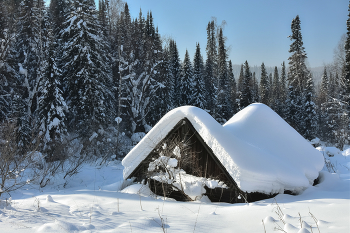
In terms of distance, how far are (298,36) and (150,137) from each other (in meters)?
31.9

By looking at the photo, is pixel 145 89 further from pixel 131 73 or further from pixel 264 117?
pixel 264 117

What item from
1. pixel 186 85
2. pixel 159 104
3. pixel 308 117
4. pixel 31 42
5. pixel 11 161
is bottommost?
pixel 11 161

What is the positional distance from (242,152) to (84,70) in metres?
17.9

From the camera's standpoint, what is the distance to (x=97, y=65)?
71.7 ft

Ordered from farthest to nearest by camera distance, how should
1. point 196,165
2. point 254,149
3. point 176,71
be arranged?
point 176,71 → point 196,165 → point 254,149

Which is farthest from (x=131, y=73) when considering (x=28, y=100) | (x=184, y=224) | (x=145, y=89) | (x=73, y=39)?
(x=184, y=224)

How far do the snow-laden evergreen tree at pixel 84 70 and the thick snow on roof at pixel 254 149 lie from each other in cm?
1370

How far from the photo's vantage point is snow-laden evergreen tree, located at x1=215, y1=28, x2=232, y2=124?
114ft

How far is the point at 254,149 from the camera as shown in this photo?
6.91m

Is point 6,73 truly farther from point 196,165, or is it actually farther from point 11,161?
point 196,165

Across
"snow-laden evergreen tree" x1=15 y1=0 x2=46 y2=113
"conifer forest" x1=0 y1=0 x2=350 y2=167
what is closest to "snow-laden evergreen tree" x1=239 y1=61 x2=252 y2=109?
"conifer forest" x1=0 y1=0 x2=350 y2=167

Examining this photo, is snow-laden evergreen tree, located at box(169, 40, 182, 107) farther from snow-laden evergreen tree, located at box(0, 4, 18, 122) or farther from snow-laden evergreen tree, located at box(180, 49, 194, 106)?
snow-laden evergreen tree, located at box(0, 4, 18, 122)

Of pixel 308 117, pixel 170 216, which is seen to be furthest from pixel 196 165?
pixel 308 117

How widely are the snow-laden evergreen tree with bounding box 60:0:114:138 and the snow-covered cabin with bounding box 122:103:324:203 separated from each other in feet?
44.5
